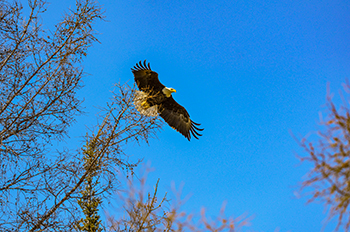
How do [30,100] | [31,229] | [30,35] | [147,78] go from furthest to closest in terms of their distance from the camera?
[147,78], [30,35], [30,100], [31,229]

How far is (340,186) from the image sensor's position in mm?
1895

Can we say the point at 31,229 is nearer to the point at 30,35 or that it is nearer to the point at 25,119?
the point at 25,119

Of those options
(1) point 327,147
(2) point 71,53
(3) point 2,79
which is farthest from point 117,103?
(1) point 327,147

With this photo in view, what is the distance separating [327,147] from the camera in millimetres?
1955

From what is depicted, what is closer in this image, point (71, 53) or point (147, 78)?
point (71, 53)

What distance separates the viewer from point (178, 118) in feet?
35.0

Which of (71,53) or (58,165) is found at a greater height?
(71,53)

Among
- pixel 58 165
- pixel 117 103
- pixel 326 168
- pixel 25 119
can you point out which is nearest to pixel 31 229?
pixel 58 165

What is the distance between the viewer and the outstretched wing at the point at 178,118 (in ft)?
34.1

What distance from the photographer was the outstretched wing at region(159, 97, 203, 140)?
10.4m

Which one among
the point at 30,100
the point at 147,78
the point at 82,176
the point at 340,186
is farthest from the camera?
the point at 147,78

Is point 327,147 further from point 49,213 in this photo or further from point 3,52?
point 3,52

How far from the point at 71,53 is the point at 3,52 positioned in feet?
2.90

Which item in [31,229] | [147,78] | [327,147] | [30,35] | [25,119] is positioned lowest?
[31,229]
